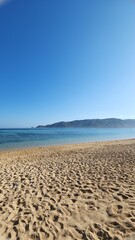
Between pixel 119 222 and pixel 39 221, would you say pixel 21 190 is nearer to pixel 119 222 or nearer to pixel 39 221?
pixel 39 221

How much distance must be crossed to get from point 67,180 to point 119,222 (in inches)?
143

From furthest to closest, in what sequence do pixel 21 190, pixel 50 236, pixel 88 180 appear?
1. pixel 88 180
2. pixel 21 190
3. pixel 50 236

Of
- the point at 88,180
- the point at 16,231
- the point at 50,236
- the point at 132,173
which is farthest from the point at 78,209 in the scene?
the point at 132,173

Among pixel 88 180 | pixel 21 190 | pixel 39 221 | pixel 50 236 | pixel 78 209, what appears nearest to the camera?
pixel 50 236

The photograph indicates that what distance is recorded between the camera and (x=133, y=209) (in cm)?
475

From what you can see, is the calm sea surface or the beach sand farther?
the calm sea surface

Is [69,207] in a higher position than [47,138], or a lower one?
higher

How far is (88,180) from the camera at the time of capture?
7414 millimetres

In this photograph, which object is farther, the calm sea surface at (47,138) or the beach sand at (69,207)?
the calm sea surface at (47,138)

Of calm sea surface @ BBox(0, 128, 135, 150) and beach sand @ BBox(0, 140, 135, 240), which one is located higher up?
beach sand @ BBox(0, 140, 135, 240)

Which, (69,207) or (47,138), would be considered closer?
(69,207)

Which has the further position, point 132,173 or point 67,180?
point 132,173

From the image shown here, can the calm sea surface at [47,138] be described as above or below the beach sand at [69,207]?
below

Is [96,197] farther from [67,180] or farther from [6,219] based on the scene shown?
[6,219]
